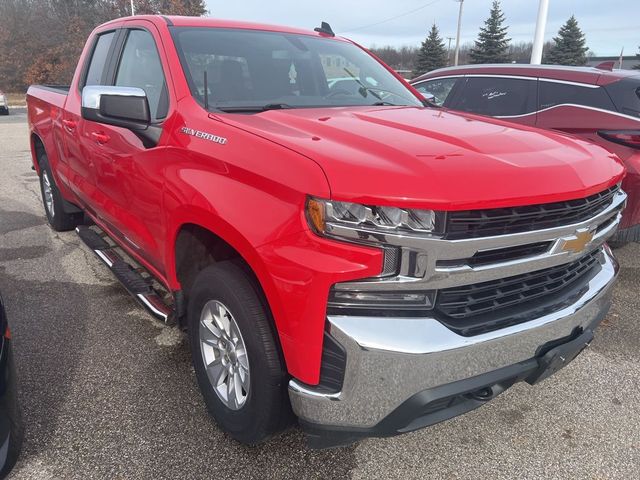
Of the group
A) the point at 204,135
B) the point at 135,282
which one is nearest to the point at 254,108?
the point at 204,135

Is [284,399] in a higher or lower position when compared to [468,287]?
lower

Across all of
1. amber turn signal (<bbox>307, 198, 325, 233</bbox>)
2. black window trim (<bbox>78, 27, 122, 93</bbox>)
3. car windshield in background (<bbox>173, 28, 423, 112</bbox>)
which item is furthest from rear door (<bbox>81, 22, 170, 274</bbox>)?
amber turn signal (<bbox>307, 198, 325, 233</bbox>)

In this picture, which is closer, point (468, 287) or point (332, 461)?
point (468, 287)

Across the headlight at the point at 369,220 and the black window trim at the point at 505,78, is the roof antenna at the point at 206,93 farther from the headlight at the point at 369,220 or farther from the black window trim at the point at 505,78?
the black window trim at the point at 505,78

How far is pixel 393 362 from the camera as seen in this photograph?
166 cm

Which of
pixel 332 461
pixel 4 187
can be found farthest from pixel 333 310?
pixel 4 187

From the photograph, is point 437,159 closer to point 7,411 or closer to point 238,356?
point 238,356

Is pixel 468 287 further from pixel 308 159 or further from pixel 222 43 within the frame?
pixel 222 43

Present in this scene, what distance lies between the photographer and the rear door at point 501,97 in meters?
5.12

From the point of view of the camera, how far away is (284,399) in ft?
6.59

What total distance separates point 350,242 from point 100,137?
225 cm

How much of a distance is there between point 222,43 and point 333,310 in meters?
1.91

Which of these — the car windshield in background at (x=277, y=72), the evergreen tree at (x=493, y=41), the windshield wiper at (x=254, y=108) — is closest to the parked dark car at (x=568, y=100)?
the car windshield in background at (x=277, y=72)

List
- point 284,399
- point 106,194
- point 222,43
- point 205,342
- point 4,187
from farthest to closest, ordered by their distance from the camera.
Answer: point 4,187 → point 106,194 → point 222,43 → point 205,342 → point 284,399
